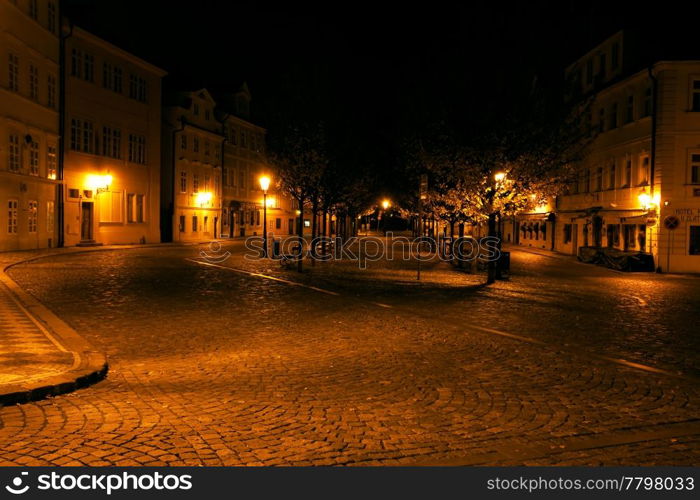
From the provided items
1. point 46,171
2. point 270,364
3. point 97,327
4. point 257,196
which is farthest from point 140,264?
point 257,196

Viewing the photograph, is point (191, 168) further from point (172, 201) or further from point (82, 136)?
point (82, 136)

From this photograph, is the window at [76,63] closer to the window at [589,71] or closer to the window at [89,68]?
the window at [89,68]

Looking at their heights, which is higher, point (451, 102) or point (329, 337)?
point (451, 102)

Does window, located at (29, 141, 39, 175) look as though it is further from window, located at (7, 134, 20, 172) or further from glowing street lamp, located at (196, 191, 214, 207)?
glowing street lamp, located at (196, 191, 214, 207)

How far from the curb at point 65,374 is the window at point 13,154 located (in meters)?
21.6

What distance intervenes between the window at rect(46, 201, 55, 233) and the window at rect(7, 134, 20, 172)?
3.56 metres

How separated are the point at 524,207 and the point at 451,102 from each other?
4480mm

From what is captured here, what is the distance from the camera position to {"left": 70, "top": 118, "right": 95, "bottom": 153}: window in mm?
36625

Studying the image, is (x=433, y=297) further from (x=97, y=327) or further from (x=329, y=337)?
(x=97, y=327)

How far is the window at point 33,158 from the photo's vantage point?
3209cm

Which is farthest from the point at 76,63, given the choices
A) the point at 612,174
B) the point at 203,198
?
the point at 612,174

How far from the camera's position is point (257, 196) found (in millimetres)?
→ 67438

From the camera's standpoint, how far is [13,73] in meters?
30.1

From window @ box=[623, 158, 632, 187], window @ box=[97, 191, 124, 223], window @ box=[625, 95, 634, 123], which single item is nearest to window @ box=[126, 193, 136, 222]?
window @ box=[97, 191, 124, 223]
